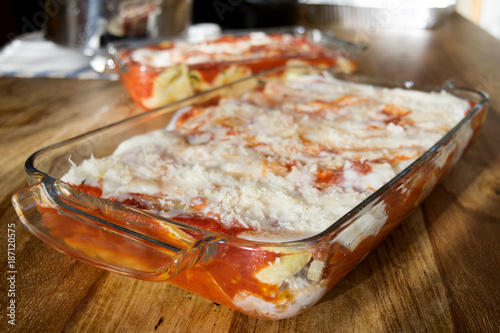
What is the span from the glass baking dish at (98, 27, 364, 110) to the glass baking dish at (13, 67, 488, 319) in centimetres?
60

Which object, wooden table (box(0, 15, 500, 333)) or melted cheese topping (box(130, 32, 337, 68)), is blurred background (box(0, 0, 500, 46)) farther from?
wooden table (box(0, 15, 500, 333))

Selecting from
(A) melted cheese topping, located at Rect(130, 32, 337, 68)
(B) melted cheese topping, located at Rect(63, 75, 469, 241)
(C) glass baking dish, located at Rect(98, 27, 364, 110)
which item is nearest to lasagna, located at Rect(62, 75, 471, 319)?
(B) melted cheese topping, located at Rect(63, 75, 469, 241)

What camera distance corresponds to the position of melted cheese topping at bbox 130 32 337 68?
135 centimetres

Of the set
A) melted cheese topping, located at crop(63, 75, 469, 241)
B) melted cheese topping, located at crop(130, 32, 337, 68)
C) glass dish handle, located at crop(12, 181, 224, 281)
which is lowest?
melted cheese topping, located at crop(130, 32, 337, 68)

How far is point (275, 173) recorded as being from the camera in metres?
0.71

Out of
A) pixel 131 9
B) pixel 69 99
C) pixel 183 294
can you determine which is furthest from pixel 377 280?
pixel 131 9

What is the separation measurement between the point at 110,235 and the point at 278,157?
316 mm

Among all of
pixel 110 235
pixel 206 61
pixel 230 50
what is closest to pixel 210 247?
pixel 110 235

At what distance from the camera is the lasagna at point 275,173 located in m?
0.52

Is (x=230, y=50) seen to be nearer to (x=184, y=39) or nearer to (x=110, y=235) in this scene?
(x=184, y=39)

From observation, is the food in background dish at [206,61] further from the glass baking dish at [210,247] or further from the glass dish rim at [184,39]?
the glass baking dish at [210,247]

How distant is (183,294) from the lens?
61cm

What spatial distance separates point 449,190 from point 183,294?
565 millimetres

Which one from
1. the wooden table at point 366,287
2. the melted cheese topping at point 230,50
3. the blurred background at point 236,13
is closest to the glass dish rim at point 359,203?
the wooden table at point 366,287
